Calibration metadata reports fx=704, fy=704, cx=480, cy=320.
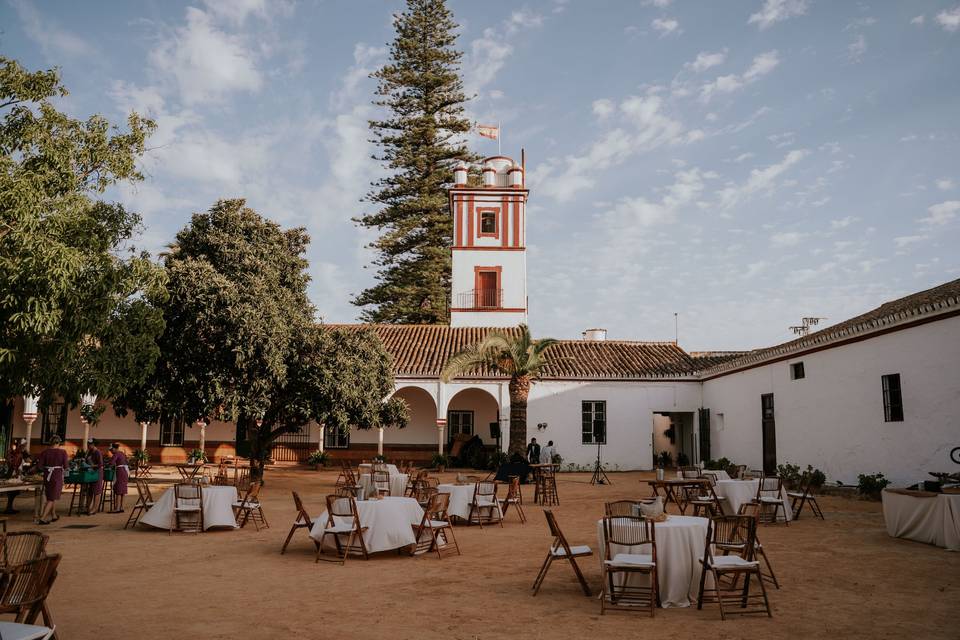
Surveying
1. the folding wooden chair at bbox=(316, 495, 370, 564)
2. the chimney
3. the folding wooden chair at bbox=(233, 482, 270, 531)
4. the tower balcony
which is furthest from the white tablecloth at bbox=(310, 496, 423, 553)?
the chimney

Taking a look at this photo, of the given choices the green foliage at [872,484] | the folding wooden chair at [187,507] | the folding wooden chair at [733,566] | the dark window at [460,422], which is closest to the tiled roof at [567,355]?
the dark window at [460,422]

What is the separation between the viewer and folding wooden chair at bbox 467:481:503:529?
461 inches

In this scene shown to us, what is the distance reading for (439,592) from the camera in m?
6.99

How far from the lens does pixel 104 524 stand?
1197 centimetres

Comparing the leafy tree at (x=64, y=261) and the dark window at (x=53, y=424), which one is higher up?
the leafy tree at (x=64, y=261)

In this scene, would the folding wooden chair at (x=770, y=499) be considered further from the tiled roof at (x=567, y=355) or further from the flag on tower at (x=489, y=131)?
the flag on tower at (x=489, y=131)

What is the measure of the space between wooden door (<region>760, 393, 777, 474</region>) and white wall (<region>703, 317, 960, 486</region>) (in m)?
0.26

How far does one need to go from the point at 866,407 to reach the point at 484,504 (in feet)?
30.3

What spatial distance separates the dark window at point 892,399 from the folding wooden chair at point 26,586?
48.6ft

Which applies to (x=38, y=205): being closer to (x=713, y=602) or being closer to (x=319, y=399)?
(x=319, y=399)

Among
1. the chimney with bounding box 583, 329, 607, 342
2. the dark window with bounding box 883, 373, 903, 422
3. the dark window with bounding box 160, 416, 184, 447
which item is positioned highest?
the chimney with bounding box 583, 329, 607, 342

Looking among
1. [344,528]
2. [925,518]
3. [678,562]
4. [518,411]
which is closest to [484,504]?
[344,528]

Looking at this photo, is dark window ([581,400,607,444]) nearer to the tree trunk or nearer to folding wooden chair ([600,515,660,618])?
the tree trunk

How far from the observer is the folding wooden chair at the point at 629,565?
6309 mm
